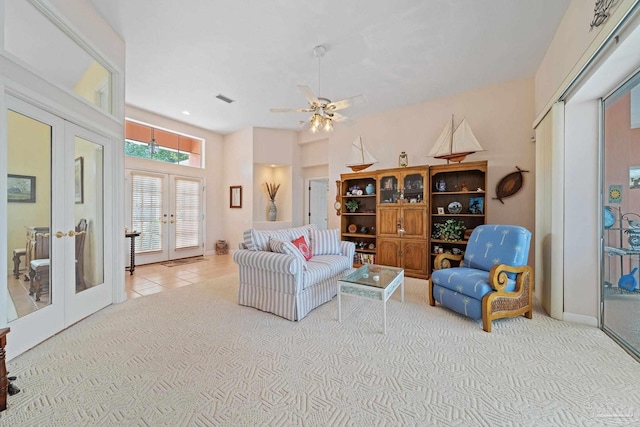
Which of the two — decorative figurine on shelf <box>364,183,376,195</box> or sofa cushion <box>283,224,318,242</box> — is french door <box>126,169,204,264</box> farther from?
decorative figurine on shelf <box>364,183,376,195</box>

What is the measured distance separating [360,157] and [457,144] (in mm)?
1688

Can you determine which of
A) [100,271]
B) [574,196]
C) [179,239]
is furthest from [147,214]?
[574,196]

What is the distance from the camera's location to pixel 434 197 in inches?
183

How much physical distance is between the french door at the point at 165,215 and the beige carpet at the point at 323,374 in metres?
3.35

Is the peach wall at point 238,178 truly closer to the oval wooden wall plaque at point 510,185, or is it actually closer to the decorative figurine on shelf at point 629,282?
the oval wooden wall plaque at point 510,185

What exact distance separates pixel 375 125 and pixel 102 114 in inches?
176

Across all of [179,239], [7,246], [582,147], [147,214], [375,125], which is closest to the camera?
[7,246]

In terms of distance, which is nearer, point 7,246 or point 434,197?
point 7,246

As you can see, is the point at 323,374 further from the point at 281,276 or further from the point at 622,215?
the point at 622,215

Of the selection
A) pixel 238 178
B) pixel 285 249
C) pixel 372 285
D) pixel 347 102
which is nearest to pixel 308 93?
pixel 347 102

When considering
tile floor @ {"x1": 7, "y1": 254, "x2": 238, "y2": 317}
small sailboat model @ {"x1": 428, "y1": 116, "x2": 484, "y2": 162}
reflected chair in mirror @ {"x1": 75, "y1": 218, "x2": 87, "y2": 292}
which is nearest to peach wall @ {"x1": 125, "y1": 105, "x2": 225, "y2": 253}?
tile floor @ {"x1": 7, "y1": 254, "x2": 238, "y2": 317}

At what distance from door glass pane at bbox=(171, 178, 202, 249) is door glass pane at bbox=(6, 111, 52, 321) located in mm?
3933

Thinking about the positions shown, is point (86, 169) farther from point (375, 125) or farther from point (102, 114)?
point (375, 125)

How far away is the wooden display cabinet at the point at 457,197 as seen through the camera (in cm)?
411
